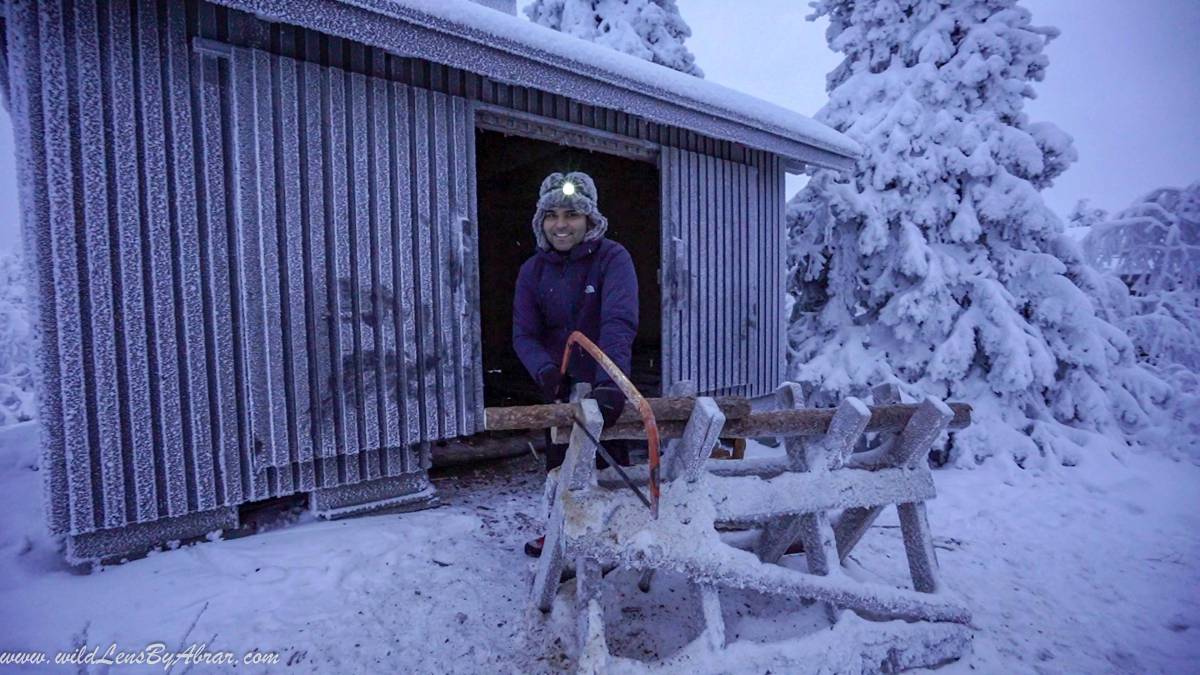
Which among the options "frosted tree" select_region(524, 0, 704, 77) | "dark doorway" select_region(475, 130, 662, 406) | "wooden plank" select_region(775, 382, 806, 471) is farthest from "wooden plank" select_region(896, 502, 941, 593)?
"frosted tree" select_region(524, 0, 704, 77)

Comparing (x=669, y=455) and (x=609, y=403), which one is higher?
(x=609, y=403)

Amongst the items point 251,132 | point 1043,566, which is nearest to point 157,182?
point 251,132

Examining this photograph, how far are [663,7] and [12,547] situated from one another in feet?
49.5

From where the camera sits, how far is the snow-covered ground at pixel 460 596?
2.56 m

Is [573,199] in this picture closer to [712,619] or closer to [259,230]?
[259,230]

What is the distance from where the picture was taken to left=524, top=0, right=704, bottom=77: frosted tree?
12.6m

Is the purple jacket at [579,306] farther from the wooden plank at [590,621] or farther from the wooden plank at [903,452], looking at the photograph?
the wooden plank at [903,452]

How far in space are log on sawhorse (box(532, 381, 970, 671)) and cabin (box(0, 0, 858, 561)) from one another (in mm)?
2093

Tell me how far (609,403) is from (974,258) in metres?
6.80

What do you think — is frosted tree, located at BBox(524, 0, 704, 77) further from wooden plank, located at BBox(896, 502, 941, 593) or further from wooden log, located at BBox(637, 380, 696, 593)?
wooden plank, located at BBox(896, 502, 941, 593)

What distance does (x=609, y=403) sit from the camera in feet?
7.60

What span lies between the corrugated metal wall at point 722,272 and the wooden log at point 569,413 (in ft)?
10.8

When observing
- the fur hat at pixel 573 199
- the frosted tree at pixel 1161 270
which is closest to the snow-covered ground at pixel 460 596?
the fur hat at pixel 573 199

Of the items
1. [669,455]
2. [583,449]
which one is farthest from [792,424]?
[583,449]
